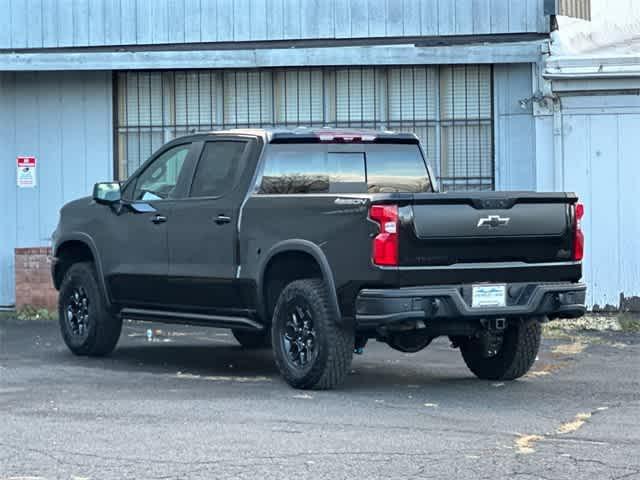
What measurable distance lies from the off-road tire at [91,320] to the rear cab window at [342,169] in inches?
86.6

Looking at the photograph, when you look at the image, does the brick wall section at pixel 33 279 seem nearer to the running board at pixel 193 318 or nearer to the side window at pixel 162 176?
the running board at pixel 193 318

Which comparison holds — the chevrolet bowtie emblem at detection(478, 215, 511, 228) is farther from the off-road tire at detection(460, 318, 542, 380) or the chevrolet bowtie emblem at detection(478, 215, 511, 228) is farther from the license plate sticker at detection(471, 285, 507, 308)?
the off-road tire at detection(460, 318, 542, 380)

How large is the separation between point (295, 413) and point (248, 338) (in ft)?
14.0

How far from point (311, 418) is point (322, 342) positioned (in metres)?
1.11

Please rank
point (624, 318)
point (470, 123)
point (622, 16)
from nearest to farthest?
point (624, 318), point (470, 123), point (622, 16)

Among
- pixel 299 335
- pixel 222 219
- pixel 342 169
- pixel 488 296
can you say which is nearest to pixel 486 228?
pixel 488 296

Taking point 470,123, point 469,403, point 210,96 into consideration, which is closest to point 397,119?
point 470,123

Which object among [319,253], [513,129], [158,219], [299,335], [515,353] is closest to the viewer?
[319,253]

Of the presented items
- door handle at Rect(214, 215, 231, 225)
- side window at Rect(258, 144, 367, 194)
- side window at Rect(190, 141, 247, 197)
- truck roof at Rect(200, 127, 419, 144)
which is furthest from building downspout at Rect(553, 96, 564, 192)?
door handle at Rect(214, 215, 231, 225)

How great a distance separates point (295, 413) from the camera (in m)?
9.66

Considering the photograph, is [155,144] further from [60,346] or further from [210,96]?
[60,346]

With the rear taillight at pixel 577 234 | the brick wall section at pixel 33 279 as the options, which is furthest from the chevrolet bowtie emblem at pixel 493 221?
the brick wall section at pixel 33 279

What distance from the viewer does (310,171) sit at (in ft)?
38.4

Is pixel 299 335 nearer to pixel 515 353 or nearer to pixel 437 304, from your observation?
pixel 437 304
